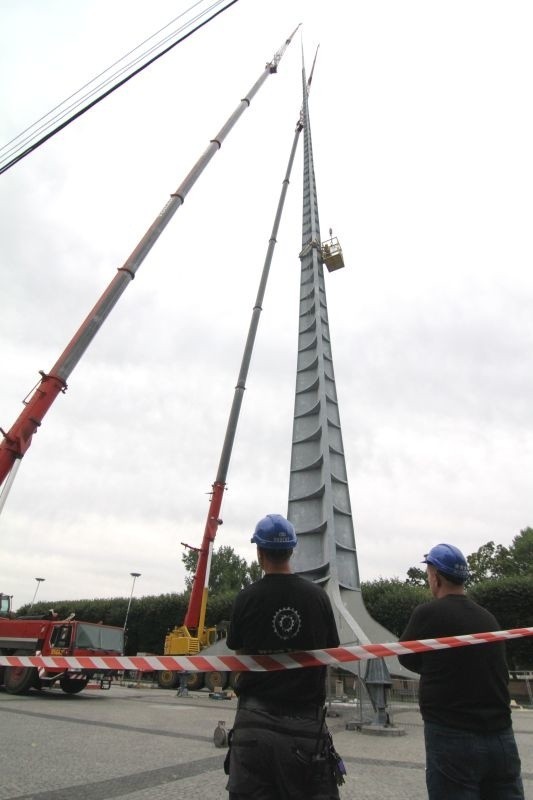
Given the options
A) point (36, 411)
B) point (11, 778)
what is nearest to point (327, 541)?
point (36, 411)

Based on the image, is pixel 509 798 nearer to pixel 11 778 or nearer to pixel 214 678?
pixel 11 778

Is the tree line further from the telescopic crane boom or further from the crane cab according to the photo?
the crane cab

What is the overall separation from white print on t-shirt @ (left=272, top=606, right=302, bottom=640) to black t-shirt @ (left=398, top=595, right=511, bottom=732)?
61cm

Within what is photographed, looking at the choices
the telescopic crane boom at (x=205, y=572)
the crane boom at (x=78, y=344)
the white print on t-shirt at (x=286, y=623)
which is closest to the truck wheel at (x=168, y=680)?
the telescopic crane boom at (x=205, y=572)

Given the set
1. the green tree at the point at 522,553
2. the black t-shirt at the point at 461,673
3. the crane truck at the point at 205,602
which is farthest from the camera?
the green tree at the point at 522,553

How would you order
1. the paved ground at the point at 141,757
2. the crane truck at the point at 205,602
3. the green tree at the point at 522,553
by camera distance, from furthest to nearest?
the green tree at the point at 522,553 → the crane truck at the point at 205,602 → the paved ground at the point at 141,757

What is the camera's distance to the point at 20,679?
39.0 feet

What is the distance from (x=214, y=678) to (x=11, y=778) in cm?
1263

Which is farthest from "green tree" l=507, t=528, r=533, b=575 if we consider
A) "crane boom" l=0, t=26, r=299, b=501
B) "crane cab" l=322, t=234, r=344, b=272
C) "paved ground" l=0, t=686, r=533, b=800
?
"crane boom" l=0, t=26, r=299, b=501

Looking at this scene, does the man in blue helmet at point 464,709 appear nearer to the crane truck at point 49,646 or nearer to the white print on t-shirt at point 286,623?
the white print on t-shirt at point 286,623

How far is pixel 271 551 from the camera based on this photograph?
7.54 ft

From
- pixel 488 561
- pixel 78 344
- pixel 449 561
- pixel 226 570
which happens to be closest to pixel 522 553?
pixel 488 561

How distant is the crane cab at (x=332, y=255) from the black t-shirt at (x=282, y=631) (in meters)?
20.9

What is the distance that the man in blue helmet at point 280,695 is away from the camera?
1836 millimetres
